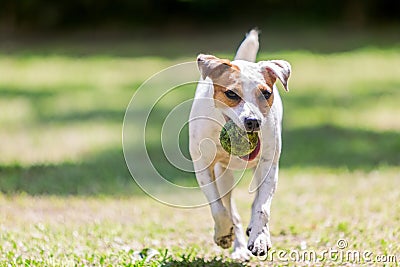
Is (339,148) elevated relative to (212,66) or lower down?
lower down

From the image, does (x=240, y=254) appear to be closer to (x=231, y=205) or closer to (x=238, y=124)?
(x=231, y=205)

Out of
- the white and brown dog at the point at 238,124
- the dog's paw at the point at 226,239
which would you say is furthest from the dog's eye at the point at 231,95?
the dog's paw at the point at 226,239

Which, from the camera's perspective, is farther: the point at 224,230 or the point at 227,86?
the point at 224,230

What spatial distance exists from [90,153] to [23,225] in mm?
3481

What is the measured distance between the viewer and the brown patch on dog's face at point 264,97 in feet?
17.7

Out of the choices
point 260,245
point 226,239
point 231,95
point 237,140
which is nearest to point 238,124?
point 237,140

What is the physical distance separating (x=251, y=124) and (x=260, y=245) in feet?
2.58

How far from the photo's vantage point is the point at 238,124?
529 centimetres

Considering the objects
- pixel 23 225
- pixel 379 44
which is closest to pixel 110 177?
pixel 23 225

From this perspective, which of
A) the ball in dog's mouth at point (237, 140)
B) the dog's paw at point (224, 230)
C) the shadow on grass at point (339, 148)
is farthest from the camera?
the shadow on grass at point (339, 148)

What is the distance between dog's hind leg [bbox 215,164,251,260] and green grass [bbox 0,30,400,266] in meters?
0.12

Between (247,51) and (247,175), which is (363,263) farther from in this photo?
(247,175)

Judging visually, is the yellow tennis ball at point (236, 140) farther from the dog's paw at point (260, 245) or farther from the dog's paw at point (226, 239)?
the dog's paw at point (226, 239)

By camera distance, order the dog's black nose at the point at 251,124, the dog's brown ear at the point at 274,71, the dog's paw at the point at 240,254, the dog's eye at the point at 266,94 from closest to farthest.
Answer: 1. the dog's black nose at the point at 251,124
2. the dog's eye at the point at 266,94
3. the dog's brown ear at the point at 274,71
4. the dog's paw at the point at 240,254
